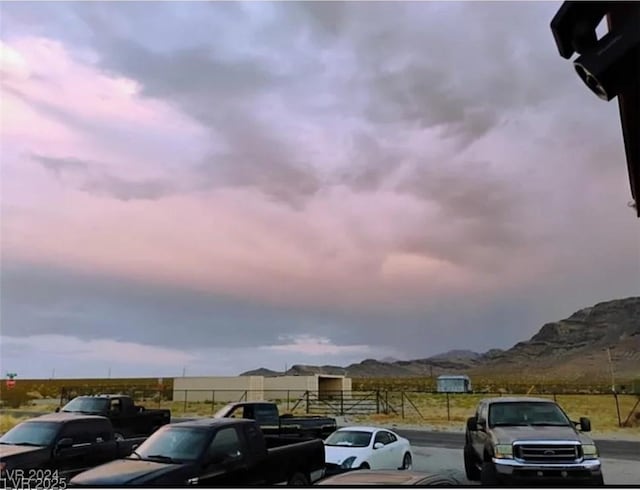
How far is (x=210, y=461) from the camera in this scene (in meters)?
8.38

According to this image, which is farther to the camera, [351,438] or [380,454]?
[351,438]

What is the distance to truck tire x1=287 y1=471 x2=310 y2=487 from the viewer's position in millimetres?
9461

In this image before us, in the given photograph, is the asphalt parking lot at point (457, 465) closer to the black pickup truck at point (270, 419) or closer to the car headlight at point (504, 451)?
the car headlight at point (504, 451)

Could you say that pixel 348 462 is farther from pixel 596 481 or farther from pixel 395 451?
pixel 596 481

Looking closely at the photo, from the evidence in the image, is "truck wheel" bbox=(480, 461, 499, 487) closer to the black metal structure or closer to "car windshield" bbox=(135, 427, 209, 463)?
"car windshield" bbox=(135, 427, 209, 463)

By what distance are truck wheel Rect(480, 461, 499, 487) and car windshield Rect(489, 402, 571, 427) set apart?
1.05 meters

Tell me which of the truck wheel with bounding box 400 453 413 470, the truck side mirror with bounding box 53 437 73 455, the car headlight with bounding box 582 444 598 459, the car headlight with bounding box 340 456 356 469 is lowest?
the truck wheel with bounding box 400 453 413 470

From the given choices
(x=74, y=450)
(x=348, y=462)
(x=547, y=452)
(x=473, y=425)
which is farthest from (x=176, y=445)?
(x=473, y=425)

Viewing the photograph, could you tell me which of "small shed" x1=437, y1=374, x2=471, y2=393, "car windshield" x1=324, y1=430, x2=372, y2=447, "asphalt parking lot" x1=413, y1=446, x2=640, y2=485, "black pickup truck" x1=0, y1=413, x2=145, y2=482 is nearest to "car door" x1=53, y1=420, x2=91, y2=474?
"black pickup truck" x1=0, y1=413, x2=145, y2=482

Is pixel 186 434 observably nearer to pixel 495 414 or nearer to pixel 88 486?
pixel 88 486

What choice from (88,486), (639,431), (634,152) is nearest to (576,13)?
(634,152)

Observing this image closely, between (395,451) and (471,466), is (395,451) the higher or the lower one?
the higher one

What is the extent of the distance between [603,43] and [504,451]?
9200mm

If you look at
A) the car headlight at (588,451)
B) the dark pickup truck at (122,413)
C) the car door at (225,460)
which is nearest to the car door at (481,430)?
the car headlight at (588,451)
